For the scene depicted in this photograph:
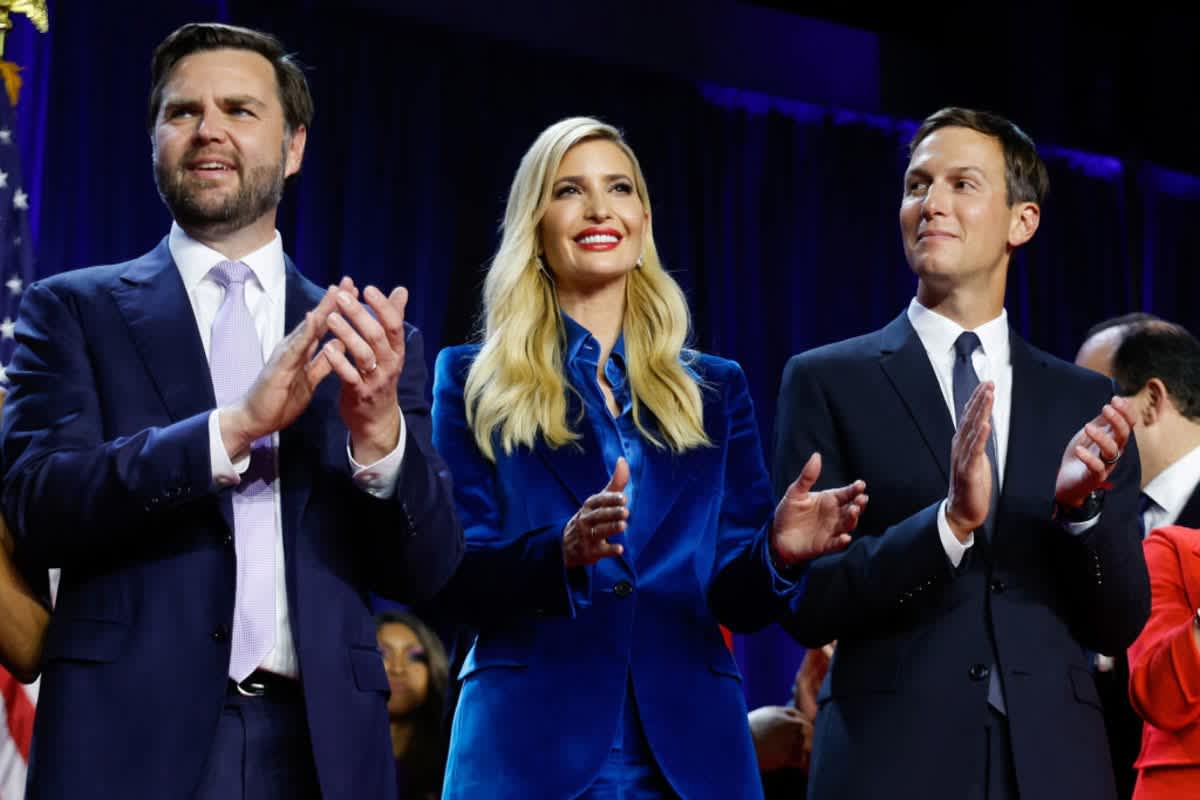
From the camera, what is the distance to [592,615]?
7.68 feet

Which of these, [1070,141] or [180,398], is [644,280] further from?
[1070,141]

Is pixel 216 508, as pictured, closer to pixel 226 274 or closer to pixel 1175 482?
pixel 226 274

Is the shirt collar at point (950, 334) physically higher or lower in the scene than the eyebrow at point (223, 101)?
lower

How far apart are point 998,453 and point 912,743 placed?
1.71 ft

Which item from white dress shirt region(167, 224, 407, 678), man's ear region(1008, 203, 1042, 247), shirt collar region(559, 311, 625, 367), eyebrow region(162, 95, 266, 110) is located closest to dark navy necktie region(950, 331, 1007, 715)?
man's ear region(1008, 203, 1042, 247)

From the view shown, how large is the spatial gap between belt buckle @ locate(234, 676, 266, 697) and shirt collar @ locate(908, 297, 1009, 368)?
1.35m

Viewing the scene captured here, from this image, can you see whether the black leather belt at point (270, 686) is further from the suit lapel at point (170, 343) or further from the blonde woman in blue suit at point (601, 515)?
the blonde woman in blue suit at point (601, 515)

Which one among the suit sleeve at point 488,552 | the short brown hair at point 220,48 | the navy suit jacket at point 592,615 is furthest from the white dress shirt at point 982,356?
the short brown hair at point 220,48

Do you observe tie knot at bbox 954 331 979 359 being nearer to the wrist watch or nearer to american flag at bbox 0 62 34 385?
the wrist watch

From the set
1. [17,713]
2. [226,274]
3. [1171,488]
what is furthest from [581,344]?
[1171,488]

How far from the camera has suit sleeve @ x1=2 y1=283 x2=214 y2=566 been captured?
1.88 meters

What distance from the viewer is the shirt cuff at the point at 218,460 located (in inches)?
74.4

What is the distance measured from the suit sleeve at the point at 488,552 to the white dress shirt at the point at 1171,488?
168cm

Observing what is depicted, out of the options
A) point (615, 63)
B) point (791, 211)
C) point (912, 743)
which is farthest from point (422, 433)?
point (791, 211)
